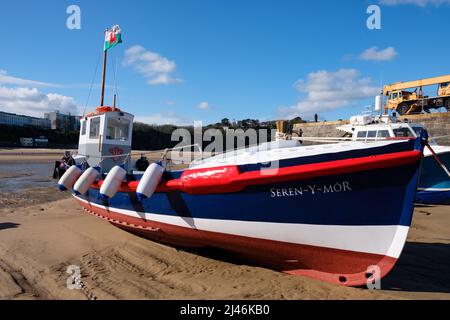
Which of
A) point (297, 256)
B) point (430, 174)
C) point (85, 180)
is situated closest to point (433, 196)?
point (430, 174)

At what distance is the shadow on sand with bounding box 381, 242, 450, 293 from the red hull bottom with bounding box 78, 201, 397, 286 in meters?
0.52

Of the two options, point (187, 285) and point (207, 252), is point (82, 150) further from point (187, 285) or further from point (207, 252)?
point (187, 285)

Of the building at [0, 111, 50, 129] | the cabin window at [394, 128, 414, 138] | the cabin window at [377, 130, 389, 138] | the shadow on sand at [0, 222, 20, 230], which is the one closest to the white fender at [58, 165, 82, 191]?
the shadow on sand at [0, 222, 20, 230]

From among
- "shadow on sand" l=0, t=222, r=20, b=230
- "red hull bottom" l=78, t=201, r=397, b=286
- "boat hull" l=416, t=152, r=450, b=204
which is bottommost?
"shadow on sand" l=0, t=222, r=20, b=230

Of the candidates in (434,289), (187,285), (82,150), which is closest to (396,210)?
(434,289)

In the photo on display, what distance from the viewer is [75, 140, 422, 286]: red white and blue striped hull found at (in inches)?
151

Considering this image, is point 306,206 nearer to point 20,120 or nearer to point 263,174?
point 263,174

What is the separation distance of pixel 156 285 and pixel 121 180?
183 centimetres

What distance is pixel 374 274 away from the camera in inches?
157

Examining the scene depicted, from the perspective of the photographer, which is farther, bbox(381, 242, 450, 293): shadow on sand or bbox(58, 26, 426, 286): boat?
bbox(381, 242, 450, 293): shadow on sand

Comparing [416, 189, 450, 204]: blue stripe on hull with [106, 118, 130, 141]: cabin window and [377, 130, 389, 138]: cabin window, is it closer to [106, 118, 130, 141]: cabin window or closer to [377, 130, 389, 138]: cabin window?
[377, 130, 389, 138]: cabin window

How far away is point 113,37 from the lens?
1063cm

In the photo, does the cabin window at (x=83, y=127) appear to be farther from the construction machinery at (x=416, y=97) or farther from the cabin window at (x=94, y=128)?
the construction machinery at (x=416, y=97)
